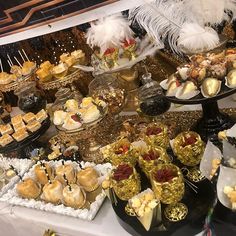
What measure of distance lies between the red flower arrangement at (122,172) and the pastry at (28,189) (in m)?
0.43

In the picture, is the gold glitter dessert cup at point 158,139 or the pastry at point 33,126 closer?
the gold glitter dessert cup at point 158,139

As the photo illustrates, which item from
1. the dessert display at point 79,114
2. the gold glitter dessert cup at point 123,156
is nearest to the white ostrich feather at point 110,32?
the dessert display at point 79,114

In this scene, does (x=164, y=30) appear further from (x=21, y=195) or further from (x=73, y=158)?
(x=21, y=195)

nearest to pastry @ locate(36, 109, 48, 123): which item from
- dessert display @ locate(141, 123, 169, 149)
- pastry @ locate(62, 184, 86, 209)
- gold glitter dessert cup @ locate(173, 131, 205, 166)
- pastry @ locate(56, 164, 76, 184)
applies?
pastry @ locate(56, 164, 76, 184)

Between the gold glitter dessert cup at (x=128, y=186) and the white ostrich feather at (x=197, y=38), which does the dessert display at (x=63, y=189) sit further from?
the white ostrich feather at (x=197, y=38)

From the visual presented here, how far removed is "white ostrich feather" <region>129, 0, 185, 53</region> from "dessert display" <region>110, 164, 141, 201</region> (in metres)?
0.55

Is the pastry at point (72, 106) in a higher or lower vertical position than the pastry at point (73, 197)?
higher

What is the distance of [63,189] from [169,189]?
443mm

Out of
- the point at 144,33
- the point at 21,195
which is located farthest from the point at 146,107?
the point at 21,195

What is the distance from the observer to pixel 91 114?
1.42 meters

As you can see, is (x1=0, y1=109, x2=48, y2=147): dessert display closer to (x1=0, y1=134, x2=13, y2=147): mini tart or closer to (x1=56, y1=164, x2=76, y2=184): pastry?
(x1=0, y1=134, x2=13, y2=147): mini tart

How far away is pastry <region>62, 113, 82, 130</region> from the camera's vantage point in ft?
4.65

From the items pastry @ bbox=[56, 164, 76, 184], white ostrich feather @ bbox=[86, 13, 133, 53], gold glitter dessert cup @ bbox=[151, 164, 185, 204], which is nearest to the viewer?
gold glitter dessert cup @ bbox=[151, 164, 185, 204]

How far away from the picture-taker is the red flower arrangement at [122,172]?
106cm
